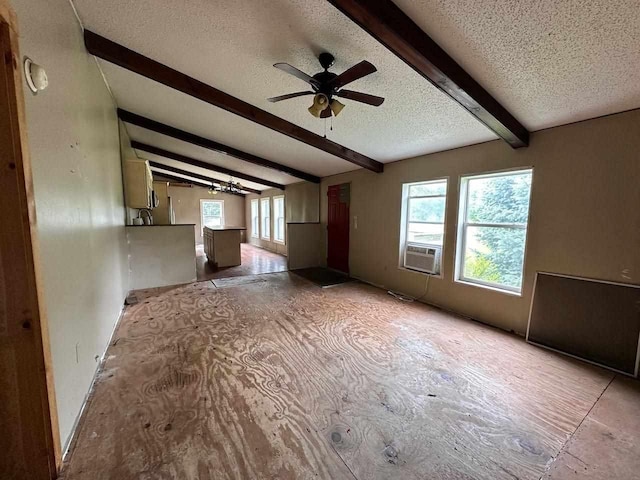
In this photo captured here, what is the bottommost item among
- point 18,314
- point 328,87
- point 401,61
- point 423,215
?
point 18,314

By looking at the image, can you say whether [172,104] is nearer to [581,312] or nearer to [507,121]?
[507,121]

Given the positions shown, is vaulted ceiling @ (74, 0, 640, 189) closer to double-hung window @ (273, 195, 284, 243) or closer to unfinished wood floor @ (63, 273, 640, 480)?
unfinished wood floor @ (63, 273, 640, 480)

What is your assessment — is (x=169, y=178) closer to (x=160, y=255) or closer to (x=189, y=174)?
(x=189, y=174)

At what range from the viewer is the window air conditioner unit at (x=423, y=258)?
3.96 m

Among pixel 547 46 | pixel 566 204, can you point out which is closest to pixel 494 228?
pixel 566 204

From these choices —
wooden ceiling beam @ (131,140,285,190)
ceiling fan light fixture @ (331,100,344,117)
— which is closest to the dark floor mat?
wooden ceiling beam @ (131,140,285,190)

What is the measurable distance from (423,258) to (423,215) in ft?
2.30

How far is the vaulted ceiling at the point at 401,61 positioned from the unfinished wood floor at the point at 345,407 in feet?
7.92

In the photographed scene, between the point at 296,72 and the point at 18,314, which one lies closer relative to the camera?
the point at 18,314

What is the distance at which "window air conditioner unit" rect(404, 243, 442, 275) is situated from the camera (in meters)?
3.96

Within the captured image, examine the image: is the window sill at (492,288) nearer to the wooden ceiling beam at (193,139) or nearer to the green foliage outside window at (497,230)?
the green foliage outside window at (497,230)

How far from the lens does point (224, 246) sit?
655 centimetres

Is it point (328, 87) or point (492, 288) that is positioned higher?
point (328, 87)

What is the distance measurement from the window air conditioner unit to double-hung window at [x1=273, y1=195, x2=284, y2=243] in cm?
508
